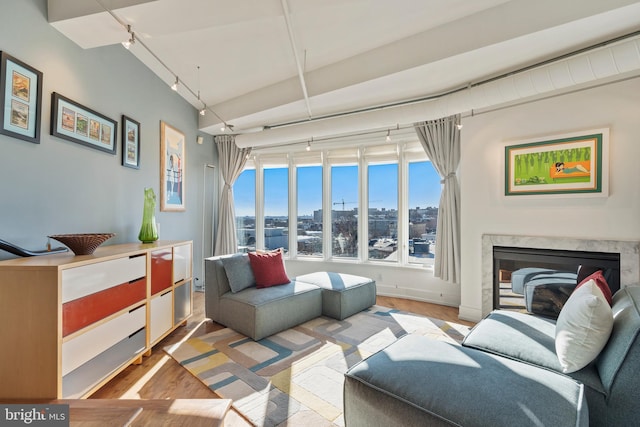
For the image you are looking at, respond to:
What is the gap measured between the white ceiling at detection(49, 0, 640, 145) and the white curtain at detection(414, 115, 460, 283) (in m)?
0.58

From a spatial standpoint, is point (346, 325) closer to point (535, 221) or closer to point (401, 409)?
point (401, 409)

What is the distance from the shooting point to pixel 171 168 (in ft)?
13.3

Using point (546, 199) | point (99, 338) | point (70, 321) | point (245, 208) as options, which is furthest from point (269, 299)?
point (546, 199)

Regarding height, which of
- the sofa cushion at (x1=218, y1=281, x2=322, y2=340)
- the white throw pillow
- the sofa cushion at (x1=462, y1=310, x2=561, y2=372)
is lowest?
the sofa cushion at (x1=218, y1=281, x2=322, y2=340)

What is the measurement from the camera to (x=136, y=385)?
7.26ft

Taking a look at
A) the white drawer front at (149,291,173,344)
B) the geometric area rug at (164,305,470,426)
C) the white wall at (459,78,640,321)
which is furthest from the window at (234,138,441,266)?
the white drawer front at (149,291,173,344)

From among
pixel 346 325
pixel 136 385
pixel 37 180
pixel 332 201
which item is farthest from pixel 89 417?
pixel 332 201

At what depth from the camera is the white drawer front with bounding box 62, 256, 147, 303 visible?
5.92 feet

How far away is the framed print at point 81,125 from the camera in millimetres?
2361

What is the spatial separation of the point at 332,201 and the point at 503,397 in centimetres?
408

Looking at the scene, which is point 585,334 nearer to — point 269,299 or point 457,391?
point 457,391

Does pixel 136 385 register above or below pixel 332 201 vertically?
below

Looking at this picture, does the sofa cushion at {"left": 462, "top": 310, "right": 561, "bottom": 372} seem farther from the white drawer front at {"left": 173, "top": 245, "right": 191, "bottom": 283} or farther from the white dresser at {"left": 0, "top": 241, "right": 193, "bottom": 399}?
the white drawer front at {"left": 173, "top": 245, "right": 191, "bottom": 283}

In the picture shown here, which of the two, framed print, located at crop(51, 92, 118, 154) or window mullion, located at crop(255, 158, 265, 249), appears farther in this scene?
window mullion, located at crop(255, 158, 265, 249)
